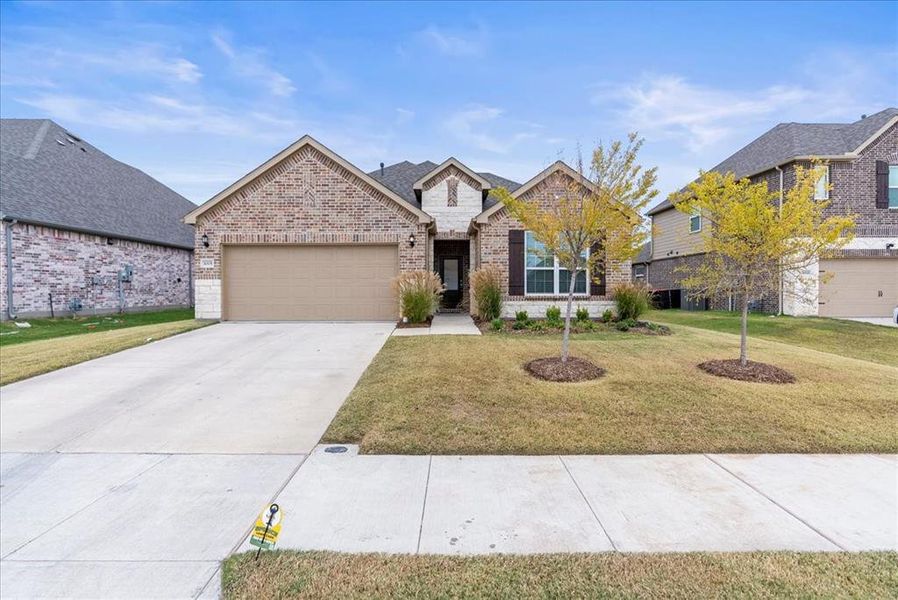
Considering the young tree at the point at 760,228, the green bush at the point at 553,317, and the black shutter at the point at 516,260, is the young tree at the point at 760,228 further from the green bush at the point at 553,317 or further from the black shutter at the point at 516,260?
the black shutter at the point at 516,260

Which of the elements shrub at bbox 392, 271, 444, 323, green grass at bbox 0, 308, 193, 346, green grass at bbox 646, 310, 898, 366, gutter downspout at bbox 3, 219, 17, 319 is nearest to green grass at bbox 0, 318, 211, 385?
green grass at bbox 0, 308, 193, 346

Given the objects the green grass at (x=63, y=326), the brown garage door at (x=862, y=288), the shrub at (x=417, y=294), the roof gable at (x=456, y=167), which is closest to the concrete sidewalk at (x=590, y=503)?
the shrub at (x=417, y=294)

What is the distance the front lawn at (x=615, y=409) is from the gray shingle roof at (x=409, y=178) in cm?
1004

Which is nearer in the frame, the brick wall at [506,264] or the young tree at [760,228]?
the young tree at [760,228]

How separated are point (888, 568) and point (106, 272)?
23.0 meters

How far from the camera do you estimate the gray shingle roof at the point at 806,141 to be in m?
15.6

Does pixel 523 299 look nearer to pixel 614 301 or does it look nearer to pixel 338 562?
pixel 614 301

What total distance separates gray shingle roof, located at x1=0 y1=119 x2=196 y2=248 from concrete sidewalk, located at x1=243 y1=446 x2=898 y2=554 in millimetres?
17928

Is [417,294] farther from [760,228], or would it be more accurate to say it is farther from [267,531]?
[267,531]

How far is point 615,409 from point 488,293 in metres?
7.35

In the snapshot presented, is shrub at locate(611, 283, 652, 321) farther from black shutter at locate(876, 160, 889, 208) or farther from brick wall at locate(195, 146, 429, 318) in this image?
black shutter at locate(876, 160, 889, 208)

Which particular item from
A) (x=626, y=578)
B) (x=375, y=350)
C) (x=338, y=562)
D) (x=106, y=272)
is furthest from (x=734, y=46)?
(x=106, y=272)

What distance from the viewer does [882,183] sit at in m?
15.4

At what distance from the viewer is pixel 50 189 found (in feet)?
56.3
